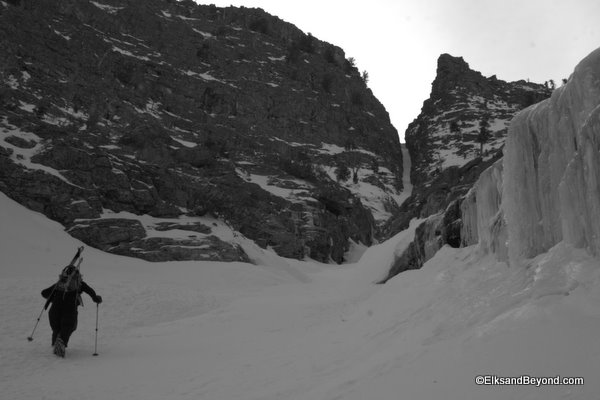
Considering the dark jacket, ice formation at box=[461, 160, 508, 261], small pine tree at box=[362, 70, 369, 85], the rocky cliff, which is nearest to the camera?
the dark jacket

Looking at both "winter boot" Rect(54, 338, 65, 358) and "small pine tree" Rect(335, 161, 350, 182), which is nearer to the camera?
"winter boot" Rect(54, 338, 65, 358)

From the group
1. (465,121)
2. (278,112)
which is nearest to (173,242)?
(278,112)

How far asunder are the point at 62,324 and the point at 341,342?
534cm

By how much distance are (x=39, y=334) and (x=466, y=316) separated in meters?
9.44

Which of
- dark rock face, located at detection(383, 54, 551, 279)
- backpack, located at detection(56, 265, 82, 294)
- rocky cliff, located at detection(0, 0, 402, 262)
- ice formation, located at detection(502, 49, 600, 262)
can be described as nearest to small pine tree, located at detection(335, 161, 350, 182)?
rocky cliff, located at detection(0, 0, 402, 262)

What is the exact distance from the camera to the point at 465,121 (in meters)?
95.9

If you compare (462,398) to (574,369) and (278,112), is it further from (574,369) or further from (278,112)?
(278,112)

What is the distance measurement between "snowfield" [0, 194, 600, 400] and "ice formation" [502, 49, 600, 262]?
51 cm

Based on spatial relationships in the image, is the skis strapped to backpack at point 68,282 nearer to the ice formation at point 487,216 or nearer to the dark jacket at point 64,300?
the dark jacket at point 64,300

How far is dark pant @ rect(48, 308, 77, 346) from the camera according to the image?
896 cm

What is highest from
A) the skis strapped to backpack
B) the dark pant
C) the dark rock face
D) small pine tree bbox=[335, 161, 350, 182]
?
the dark rock face

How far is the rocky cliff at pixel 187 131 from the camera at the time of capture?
110ft

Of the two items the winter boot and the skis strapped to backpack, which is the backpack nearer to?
the skis strapped to backpack

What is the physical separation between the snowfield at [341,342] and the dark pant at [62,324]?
1.24 feet
